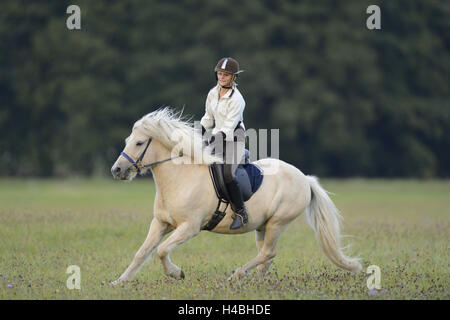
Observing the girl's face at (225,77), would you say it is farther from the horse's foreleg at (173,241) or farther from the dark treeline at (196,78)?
the dark treeline at (196,78)

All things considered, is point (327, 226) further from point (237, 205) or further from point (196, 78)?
point (196, 78)

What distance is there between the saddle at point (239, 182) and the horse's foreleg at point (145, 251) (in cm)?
65

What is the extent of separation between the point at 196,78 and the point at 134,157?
30.4 m

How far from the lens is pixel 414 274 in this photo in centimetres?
908

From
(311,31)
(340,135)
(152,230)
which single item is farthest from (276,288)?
(311,31)

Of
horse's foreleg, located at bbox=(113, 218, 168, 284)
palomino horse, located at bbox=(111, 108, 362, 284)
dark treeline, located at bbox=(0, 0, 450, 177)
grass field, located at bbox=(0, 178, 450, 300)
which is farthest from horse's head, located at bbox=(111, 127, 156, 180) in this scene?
dark treeline, located at bbox=(0, 0, 450, 177)

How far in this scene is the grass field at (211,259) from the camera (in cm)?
756

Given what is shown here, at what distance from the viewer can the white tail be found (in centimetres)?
904

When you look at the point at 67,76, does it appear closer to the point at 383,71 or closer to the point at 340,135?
the point at 340,135

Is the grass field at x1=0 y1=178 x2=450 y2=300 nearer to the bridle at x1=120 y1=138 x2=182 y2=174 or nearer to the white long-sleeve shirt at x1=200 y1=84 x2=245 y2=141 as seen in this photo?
the bridle at x1=120 y1=138 x2=182 y2=174

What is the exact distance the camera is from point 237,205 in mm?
8297

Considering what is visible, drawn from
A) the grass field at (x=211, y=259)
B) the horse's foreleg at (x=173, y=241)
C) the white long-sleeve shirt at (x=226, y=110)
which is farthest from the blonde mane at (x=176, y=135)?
the grass field at (x=211, y=259)

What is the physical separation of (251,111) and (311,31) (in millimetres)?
5998

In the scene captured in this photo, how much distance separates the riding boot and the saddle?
76 mm
